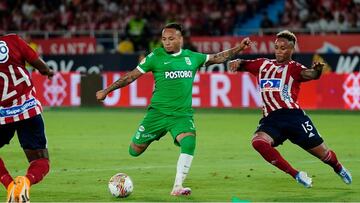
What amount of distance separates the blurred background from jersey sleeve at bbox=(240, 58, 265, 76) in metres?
12.8

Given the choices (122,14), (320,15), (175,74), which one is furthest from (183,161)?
(122,14)

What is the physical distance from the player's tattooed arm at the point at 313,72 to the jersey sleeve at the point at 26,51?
10.8ft

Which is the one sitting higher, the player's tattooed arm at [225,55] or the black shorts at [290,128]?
the player's tattooed arm at [225,55]

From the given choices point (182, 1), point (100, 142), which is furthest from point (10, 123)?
point (182, 1)

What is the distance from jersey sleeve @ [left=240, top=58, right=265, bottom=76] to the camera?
12.2m

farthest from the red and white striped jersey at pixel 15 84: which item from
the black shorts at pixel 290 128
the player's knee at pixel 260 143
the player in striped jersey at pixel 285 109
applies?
the black shorts at pixel 290 128

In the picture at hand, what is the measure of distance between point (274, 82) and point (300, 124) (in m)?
0.58

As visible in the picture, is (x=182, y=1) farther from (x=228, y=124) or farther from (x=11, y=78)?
(x=11, y=78)

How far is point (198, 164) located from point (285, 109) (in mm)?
3083

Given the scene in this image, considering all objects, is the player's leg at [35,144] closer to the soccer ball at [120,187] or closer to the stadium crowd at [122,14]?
the soccer ball at [120,187]

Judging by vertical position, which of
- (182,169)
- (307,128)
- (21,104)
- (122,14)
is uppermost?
(21,104)

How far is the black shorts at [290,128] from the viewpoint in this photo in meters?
11.8

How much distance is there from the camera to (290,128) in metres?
11.8

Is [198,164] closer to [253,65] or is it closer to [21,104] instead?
[253,65]
